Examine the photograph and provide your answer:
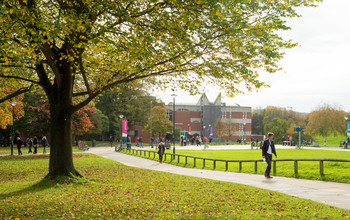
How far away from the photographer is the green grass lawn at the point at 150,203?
758cm

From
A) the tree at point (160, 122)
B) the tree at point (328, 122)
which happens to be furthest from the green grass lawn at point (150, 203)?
the tree at point (328, 122)

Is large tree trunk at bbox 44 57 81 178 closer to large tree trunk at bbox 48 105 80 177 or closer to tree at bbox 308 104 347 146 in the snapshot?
large tree trunk at bbox 48 105 80 177

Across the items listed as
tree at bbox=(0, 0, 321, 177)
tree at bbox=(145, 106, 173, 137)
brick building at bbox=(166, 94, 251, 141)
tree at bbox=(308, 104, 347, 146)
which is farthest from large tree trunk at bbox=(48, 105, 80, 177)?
brick building at bbox=(166, 94, 251, 141)

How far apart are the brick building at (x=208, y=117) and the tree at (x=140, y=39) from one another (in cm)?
8305

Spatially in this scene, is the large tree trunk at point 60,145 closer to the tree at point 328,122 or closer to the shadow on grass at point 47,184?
the shadow on grass at point 47,184

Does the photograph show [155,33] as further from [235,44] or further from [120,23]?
[235,44]

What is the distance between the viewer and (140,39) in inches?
420

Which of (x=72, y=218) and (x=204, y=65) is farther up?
(x=204, y=65)

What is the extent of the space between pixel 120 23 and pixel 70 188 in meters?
6.11

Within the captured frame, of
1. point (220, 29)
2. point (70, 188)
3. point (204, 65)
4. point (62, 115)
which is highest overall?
point (220, 29)

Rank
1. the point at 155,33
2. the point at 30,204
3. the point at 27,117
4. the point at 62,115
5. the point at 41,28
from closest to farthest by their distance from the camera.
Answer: the point at 30,204 → the point at 41,28 → the point at 155,33 → the point at 62,115 → the point at 27,117

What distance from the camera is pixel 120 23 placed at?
1226 cm

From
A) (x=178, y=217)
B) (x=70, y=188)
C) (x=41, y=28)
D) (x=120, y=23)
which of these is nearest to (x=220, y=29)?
(x=120, y=23)

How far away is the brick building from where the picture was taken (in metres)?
97.9
